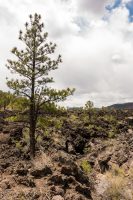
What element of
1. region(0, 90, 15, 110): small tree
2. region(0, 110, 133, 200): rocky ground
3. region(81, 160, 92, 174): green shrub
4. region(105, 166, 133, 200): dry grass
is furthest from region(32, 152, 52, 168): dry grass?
region(0, 90, 15, 110): small tree

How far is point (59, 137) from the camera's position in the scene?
115 feet

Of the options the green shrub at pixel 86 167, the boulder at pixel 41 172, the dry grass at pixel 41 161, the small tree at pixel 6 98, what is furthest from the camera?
the green shrub at pixel 86 167

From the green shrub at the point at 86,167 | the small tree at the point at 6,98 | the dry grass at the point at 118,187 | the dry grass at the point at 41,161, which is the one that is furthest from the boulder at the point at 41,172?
the green shrub at the point at 86,167

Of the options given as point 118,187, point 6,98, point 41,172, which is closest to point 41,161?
point 41,172

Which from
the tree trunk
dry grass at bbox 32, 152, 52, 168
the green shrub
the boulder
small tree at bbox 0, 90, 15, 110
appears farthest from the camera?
the green shrub

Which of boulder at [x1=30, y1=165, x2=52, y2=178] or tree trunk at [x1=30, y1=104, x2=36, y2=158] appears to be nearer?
boulder at [x1=30, y1=165, x2=52, y2=178]

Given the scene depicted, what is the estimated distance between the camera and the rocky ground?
1980 cm

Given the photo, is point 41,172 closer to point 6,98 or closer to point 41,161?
point 41,161

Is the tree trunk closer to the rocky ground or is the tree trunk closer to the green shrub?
the rocky ground

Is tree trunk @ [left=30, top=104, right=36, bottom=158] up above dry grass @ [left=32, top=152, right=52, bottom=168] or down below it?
above

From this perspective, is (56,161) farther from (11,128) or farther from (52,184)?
(11,128)

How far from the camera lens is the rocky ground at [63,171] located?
1980 cm

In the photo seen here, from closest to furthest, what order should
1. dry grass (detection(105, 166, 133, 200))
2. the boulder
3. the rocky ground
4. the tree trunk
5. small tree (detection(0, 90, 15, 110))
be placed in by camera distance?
the rocky ground < the boulder < dry grass (detection(105, 166, 133, 200)) < small tree (detection(0, 90, 15, 110)) < the tree trunk

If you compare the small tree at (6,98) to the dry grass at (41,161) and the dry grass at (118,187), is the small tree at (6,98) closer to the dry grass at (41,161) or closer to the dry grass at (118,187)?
the dry grass at (41,161)
